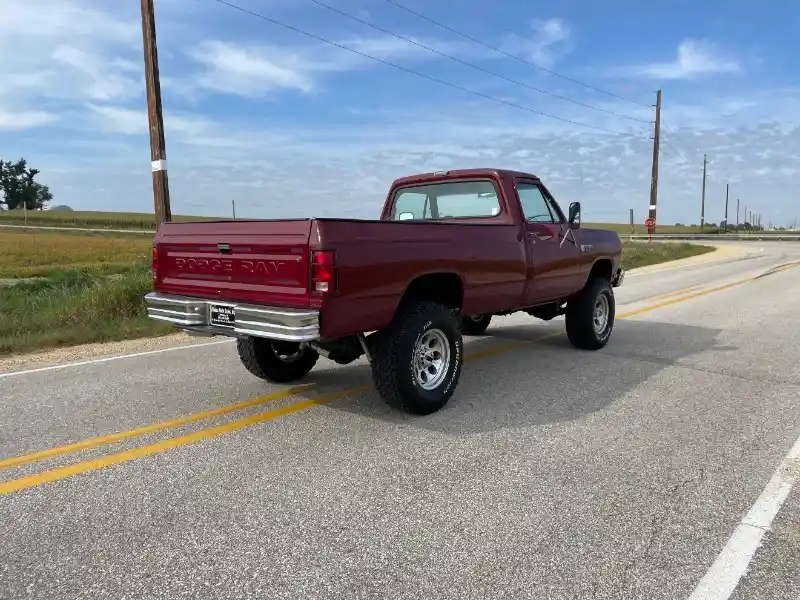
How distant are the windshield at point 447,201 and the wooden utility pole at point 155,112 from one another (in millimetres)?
6111

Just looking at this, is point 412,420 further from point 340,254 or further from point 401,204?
point 401,204

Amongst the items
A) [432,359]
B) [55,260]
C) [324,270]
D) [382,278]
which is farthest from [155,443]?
[55,260]

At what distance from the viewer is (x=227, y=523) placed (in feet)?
10.3

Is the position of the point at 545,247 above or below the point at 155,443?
above

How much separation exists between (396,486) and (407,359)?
124cm

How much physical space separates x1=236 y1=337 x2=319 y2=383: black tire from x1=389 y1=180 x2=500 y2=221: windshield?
6.52ft

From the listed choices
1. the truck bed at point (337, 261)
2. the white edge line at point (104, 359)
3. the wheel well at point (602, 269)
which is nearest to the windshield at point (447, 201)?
the truck bed at point (337, 261)

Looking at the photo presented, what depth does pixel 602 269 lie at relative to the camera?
319 inches

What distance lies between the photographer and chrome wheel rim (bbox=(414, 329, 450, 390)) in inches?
197

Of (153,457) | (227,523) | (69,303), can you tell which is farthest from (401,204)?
(69,303)

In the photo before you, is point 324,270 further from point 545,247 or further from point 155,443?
point 545,247

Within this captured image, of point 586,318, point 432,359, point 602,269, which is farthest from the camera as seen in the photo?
point 602,269

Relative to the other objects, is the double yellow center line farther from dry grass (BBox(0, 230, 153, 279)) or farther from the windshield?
dry grass (BBox(0, 230, 153, 279))

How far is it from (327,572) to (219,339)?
6.08m
